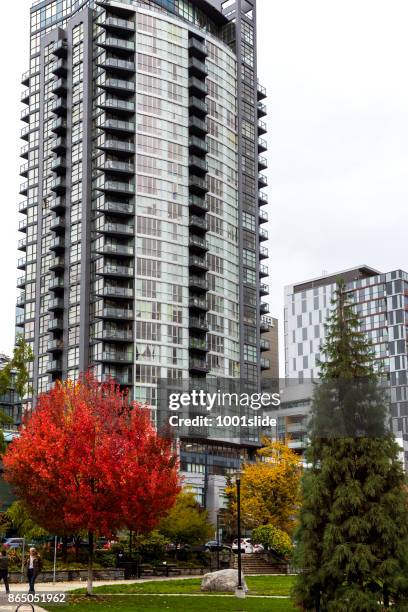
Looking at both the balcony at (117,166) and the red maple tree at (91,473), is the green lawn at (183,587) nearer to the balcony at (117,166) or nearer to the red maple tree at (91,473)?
the red maple tree at (91,473)

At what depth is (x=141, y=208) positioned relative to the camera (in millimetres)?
103750

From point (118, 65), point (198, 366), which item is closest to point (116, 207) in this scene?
point (118, 65)

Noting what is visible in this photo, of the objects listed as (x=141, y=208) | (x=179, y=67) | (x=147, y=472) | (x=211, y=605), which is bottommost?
(x=211, y=605)

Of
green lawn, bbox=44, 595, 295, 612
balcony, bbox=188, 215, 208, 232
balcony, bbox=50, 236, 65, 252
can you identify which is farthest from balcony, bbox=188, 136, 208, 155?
green lawn, bbox=44, 595, 295, 612

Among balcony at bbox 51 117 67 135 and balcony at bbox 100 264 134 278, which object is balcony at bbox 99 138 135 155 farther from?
balcony at bbox 100 264 134 278

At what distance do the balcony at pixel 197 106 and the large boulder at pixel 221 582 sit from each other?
80.7 meters

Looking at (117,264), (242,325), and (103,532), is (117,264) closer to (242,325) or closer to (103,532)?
(242,325)

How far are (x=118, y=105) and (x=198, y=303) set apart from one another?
2491 centimetres

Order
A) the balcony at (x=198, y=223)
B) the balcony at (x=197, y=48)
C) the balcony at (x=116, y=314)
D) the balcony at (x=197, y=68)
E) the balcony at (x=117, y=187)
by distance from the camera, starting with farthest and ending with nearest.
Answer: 1. the balcony at (x=197, y=48)
2. the balcony at (x=197, y=68)
3. the balcony at (x=198, y=223)
4. the balcony at (x=117, y=187)
5. the balcony at (x=116, y=314)

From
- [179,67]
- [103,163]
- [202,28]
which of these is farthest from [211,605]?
[202,28]

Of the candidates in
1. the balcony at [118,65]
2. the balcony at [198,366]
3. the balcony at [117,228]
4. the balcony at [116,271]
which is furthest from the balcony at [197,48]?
the balcony at [198,366]

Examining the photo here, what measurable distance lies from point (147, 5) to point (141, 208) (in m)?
28.0

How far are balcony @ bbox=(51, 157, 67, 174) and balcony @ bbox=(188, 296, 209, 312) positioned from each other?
2236cm

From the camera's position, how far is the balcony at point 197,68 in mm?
111062
